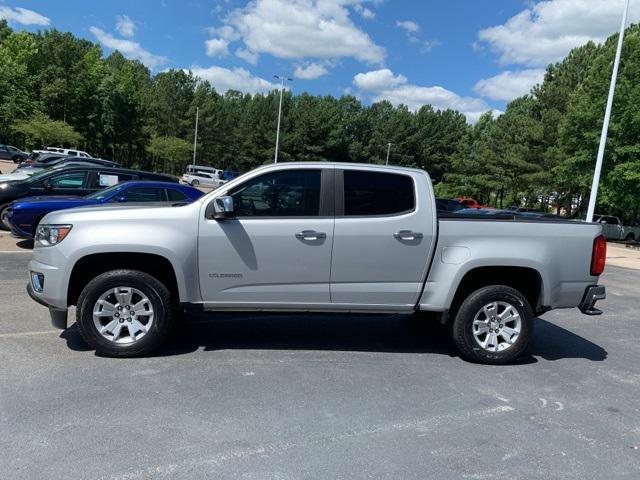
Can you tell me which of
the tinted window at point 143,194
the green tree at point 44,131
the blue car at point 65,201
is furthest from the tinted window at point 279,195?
the green tree at point 44,131

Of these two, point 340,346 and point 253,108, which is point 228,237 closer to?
point 340,346

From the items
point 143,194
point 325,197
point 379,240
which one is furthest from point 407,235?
point 143,194

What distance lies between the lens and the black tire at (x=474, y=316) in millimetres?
5148

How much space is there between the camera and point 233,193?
193 inches

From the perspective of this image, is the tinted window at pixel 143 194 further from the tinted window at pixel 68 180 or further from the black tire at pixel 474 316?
the black tire at pixel 474 316

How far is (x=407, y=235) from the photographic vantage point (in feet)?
16.2

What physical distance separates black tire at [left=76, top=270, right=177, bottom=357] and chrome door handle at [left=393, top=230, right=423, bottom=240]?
2221 mm

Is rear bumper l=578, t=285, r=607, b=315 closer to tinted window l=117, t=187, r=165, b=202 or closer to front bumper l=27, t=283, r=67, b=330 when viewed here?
front bumper l=27, t=283, r=67, b=330

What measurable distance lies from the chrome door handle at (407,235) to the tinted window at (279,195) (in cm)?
80

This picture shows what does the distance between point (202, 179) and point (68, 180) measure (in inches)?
1576

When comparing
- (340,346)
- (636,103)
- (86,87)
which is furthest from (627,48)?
(86,87)

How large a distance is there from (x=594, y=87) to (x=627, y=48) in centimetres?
257

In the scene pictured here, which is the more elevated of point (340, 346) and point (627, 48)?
point (627, 48)

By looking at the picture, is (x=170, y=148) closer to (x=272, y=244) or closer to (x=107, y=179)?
(x=107, y=179)
